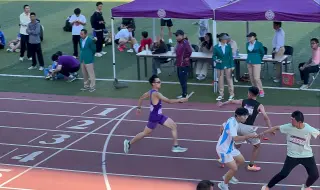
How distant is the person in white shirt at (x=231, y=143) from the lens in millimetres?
12742

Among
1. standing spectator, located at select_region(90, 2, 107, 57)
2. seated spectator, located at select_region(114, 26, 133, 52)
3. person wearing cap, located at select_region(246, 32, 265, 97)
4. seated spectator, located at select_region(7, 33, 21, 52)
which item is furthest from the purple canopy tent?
seated spectator, located at select_region(7, 33, 21, 52)

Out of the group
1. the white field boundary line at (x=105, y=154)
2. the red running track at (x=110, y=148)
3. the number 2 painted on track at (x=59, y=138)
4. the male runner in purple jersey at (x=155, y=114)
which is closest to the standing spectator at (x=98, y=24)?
the red running track at (x=110, y=148)

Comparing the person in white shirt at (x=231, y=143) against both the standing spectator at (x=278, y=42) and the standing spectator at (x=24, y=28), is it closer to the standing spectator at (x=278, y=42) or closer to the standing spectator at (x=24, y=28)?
the standing spectator at (x=278, y=42)

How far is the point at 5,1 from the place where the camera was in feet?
119

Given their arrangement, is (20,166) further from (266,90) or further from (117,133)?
(266,90)

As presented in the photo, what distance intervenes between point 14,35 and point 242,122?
17439 mm

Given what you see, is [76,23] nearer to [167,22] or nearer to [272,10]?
[167,22]

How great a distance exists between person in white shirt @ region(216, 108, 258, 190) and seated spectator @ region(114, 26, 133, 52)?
12647 mm

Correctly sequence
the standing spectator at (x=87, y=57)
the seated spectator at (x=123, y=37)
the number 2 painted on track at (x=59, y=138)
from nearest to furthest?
1. the number 2 painted on track at (x=59, y=138)
2. the standing spectator at (x=87, y=57)
3. the seated spectator at (x=123, y=37)

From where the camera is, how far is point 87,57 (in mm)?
20812

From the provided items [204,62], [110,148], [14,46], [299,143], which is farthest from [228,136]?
[14,46]

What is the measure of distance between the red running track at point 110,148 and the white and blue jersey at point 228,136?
117 cm

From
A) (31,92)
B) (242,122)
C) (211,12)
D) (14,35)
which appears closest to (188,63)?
(211,12)

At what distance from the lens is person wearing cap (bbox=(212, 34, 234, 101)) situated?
1920 cm
